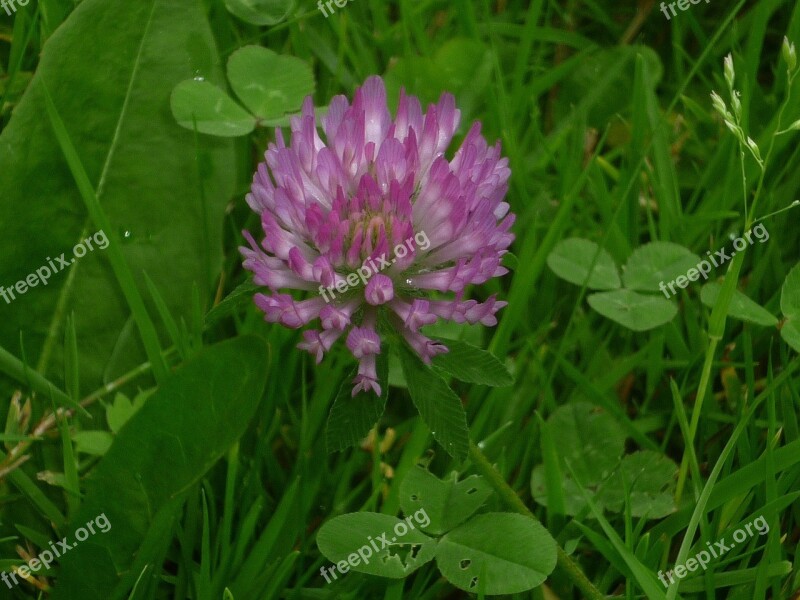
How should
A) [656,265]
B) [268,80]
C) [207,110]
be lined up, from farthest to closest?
1. [268,80]
2. [656,265]
3. [207,110]

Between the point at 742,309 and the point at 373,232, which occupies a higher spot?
the point at 373,232

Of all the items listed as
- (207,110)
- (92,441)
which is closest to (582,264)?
(207,110)

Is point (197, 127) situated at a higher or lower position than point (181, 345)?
higher

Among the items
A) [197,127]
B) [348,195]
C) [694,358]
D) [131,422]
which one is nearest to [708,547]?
[694,358]

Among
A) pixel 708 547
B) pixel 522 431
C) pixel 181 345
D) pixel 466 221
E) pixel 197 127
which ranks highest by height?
pixel 197 127

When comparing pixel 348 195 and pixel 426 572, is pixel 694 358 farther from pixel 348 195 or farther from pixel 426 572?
pixel 348 195

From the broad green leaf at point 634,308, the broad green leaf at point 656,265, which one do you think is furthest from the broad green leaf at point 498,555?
the broad green leaf at point 656,265

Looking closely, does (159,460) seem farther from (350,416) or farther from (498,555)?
(498,555)
